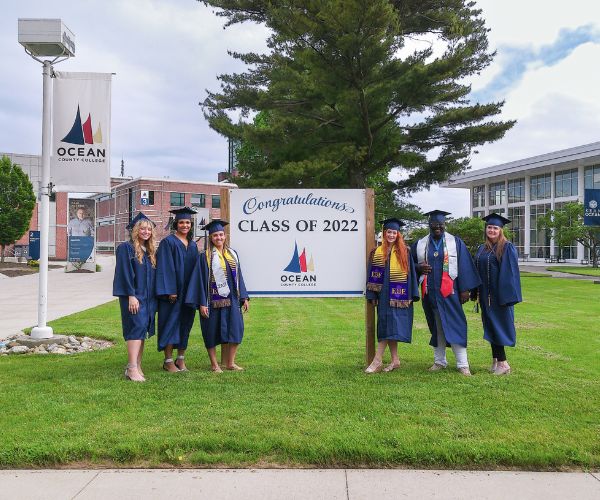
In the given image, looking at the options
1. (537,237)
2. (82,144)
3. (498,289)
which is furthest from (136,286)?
(537,237)

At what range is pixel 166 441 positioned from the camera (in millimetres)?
4059

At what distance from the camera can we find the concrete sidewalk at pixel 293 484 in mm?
3391

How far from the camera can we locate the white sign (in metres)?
6.61

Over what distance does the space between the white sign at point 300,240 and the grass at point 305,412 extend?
100 cm

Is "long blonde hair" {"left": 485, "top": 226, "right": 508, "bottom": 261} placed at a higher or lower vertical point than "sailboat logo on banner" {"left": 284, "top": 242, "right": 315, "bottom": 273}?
higher

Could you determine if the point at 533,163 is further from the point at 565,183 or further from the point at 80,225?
the point at 80,225

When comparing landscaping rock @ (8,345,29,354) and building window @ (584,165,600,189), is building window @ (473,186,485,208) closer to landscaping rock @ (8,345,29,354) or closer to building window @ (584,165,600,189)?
building window @ (584,165,600,189)

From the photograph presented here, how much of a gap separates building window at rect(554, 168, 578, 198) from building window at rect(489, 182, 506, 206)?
8831 mm

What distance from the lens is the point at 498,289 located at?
6.06 m

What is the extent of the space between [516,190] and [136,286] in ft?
214

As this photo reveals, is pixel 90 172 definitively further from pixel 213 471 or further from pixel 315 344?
pixel 213 471

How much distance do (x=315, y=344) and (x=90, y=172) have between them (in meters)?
4.11

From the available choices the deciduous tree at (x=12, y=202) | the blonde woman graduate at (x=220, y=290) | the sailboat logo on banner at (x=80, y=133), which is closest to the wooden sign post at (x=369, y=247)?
the blonde woman graduate at (x=220, y=290)

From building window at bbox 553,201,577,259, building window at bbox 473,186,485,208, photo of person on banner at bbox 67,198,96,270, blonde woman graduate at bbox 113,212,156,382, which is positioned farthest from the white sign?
building window at bbox 473,186,485,208
